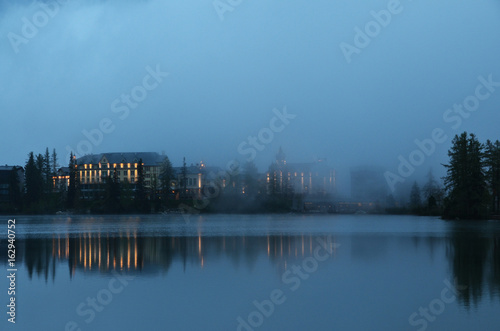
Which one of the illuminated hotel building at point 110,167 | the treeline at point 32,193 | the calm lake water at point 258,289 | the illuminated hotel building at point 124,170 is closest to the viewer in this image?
the calm lake water at point 258,289

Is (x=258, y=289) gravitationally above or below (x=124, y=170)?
below

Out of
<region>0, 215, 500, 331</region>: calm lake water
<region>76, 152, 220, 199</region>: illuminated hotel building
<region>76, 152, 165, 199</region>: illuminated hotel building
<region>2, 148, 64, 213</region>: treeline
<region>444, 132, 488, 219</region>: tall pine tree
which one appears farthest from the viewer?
<region>76, 152, 165, 199</region>: illuminated hotel building

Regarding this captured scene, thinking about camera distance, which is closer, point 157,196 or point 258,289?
point 258,289

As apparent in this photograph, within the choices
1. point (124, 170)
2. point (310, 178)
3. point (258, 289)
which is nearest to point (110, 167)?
point (124, 170)

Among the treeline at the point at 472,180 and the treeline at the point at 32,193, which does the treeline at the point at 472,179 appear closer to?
the treeline at the point at 472,180

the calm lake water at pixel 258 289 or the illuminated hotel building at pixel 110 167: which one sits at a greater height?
the illuminated hotel building at pixel 110 167

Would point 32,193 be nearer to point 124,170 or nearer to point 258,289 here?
point 124,170

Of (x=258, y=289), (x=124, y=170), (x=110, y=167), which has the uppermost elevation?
(x=110, y=167)

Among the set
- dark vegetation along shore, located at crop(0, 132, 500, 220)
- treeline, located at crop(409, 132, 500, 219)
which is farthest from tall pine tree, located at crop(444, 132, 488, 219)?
dark vegetation along shore, located at crop(0, 132, 500, 220)

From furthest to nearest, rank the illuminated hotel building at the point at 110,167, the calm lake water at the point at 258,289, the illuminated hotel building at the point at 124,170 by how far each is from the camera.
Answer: the illuminated hotel building at the point at 110,167 < the illuminated hotel building at the point at 124,170 < the calm lake water at the point at 258,289

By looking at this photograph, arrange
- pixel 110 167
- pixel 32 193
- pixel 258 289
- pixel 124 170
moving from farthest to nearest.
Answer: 1. pixel 124 170
2. pixel 110 167
3. pixel 32 193
4. pixel 258 289

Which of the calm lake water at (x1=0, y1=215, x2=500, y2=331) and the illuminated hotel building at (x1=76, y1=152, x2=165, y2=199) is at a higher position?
the illuminated hotel building at (x1=76, y1=152, x2=165, y2=199)

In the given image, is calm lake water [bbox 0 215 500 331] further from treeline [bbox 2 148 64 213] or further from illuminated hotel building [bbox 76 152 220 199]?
illuminated hotel building [bbox 76 152 220 199]

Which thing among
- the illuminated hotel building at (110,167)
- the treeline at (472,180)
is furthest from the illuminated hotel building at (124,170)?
the treeline at (472,180)
